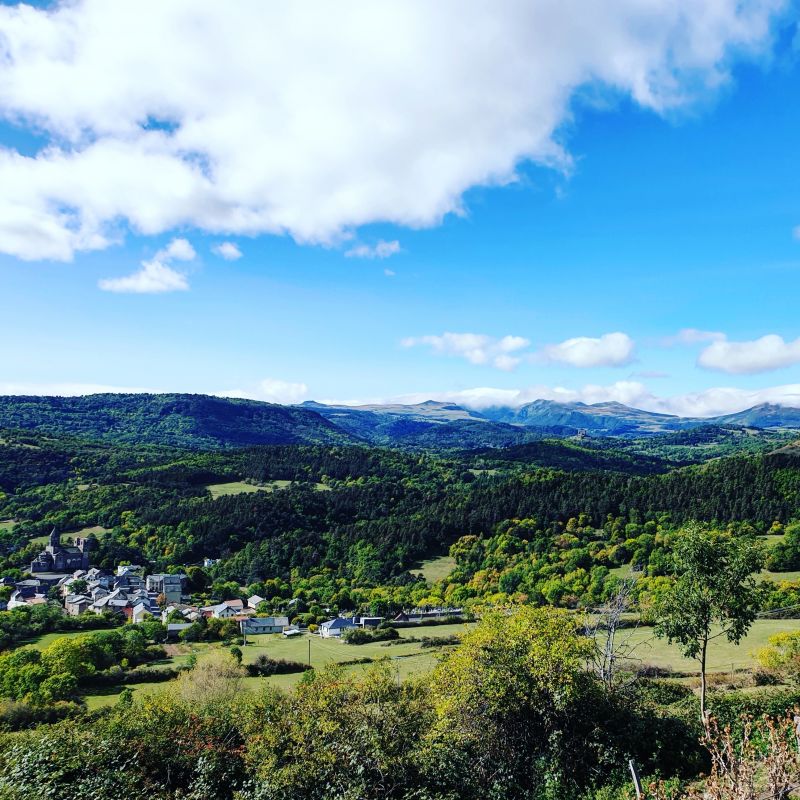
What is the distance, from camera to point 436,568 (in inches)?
3612

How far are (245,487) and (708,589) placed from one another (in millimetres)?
146206

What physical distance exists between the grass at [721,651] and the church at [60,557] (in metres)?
91.5

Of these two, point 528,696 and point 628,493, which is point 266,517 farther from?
point 528,696

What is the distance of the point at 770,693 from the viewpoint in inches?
868

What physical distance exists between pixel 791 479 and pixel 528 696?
10341 cm

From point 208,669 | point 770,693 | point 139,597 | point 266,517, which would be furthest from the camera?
point 266,517

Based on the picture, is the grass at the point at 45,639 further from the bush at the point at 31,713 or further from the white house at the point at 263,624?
the bush at the point at 31,713

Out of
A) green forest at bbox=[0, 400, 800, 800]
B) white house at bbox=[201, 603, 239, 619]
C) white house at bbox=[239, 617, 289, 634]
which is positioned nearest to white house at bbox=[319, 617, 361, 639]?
green forest at bbox=[0, 400, 800, 800]

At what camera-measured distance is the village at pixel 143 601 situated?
60969 millimetres

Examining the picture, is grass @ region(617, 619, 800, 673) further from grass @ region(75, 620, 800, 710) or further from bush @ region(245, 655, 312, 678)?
bush @ region(245, 655, 312, 678)

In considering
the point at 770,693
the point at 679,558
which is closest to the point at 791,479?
the point at 770,693

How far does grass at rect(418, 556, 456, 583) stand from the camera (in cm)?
8794

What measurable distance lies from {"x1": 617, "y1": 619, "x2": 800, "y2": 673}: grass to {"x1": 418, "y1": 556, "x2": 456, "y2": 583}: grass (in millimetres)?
48999

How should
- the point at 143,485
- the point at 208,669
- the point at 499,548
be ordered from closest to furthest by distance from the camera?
the point at 208,669 < the point at 499,548 < the point at 143,485
